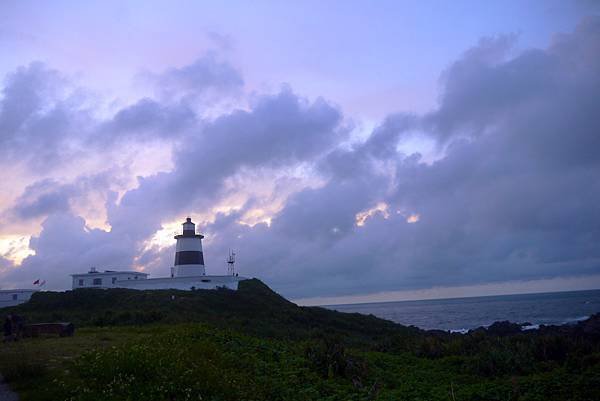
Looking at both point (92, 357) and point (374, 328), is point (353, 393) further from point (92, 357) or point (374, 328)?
point (374, 328)

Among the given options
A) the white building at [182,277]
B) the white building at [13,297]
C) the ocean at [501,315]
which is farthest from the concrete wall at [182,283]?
the ocean at [501,315]

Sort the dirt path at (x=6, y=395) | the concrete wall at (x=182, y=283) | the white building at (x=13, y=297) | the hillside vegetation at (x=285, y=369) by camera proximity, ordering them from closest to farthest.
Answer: the dirt path at (x=6, y=395) < the hillside vegetation at (x=285, y=369) < the concrete wall at (x=182, y=283) < the white building at (x=13, y=297)

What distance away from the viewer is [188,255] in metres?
53.1

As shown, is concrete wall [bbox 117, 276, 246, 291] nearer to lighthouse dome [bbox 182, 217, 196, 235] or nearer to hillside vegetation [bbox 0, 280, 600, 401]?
lighthouse dome [bbox 182, 217, 196, 235]

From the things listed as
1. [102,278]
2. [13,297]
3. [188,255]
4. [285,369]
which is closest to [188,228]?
[188,255]

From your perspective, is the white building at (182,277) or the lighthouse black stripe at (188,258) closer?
the white building at (182,277)

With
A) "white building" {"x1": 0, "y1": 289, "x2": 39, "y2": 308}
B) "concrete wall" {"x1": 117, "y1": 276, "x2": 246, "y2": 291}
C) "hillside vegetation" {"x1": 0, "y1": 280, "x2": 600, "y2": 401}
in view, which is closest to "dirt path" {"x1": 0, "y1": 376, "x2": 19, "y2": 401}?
"hillside vegetation" {"x1": 0, "y1": 280, "x2": 600, "y2": 401}

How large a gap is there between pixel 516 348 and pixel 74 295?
37043 mm

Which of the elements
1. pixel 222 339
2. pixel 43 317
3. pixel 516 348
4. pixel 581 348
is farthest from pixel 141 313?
pixel 581 348

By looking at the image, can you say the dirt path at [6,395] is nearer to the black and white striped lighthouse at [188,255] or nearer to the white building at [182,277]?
the white building at [182,277]

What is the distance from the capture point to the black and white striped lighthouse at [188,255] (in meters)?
52.9

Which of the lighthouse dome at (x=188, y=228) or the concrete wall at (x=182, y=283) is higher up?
the lighthouse dome at (x=188, y=228)

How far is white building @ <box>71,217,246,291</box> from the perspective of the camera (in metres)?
49.8

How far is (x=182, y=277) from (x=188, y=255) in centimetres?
288
